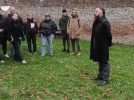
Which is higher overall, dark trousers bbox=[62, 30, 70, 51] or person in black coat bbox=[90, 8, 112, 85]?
person in black coat bbox=[90, 8, 112, 85]

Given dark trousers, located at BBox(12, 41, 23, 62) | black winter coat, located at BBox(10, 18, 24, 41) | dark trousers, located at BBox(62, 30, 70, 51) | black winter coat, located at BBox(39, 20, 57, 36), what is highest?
black winter coat, located at BBox(10, 18, 24, 41)

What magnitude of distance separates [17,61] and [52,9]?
38.1ft

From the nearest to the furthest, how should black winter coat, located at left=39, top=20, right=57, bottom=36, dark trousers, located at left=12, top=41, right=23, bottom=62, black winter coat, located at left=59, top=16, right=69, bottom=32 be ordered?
dark trousers, located at left=12, top=41, right=23, bottom=62 < black winter coat, located at left=39, top=20, right=57, bottom=36 < black winter coat, located at left=59, top=16, right=69, bottom=32

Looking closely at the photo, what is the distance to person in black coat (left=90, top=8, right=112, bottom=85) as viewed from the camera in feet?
43.6

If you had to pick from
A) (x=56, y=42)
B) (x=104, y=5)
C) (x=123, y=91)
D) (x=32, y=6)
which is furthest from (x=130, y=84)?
(x=32, y=6)

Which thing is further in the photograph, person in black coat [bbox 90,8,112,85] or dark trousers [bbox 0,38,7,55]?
dark trousers [bbox 0,38,7,55]

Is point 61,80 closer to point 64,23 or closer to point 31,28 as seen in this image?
point 31,28

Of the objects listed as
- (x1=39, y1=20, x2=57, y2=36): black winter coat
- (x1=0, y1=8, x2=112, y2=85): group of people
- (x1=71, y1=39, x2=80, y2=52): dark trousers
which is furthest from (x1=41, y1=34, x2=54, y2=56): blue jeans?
(x1=71, y1=39, x2=80, y2=52): dark trousers

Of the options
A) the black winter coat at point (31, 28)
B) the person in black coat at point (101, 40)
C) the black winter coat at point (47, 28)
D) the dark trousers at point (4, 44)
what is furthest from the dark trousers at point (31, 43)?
the person in black coat at point (101, 40)

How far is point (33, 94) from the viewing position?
41.0 ft

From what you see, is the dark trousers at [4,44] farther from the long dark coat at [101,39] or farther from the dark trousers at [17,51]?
the long dark coat at [101,39]

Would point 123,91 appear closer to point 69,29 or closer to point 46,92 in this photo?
point 46,92

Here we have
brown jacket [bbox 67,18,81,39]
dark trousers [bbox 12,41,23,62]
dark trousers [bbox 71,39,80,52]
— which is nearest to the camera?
dark trousers [bbox 12,41,23,62]

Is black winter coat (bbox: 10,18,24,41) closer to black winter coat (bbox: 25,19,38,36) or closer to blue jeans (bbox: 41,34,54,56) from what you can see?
blue jeans (bbox: 41,34,54,56)
